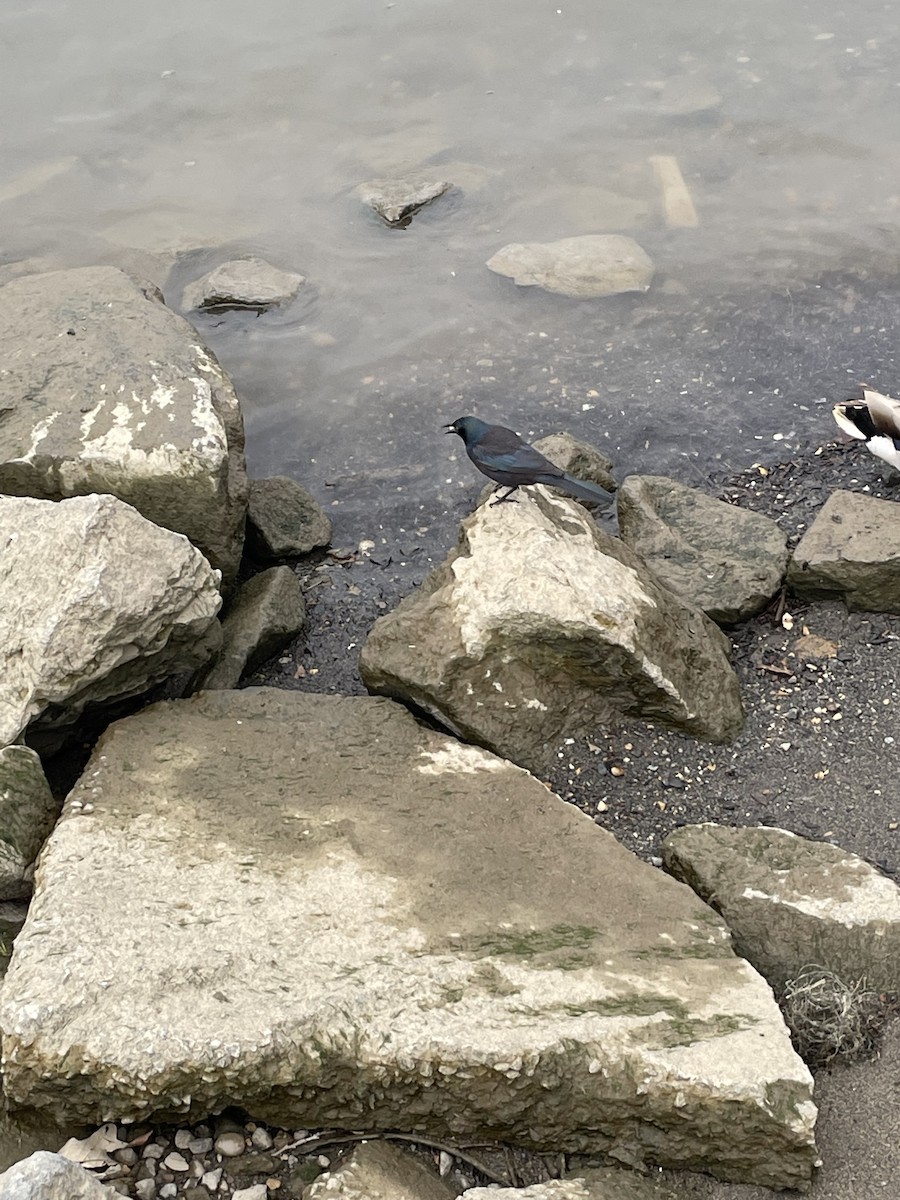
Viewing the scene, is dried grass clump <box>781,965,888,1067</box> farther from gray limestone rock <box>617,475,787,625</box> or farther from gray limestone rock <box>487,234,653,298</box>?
gray limestone rock <box>487,234,653,298</box>

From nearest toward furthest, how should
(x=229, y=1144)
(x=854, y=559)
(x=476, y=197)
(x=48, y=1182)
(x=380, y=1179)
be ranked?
1. (x=48, y=1182)
2. (x=380, y=1179)
3. (x=229, y=1144)
4. (x=854, y=559)
5. (x=476, y=197)

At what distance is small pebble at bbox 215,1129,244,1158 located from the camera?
310 cm

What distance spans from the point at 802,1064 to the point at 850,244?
6.85 meters

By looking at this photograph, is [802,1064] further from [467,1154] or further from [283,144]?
[283,144]

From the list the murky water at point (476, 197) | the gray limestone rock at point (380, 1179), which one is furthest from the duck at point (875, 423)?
the gray limestone rock at point (380, 1179)

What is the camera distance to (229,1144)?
122 inches

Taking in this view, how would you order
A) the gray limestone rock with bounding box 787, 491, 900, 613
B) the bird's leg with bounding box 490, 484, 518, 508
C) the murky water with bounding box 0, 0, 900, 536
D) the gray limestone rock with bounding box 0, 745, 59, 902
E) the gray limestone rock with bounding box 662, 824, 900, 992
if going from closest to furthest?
the gray limestone rock with bounding box 662, 824, 900, 992 → the gray limestone rock with bounding box 0, 745, 59, 902 → the bird's leg with bounding box 490, 484, 518, 508 → the gray limestone rock with bounding box 787, 491, 900, 613 → the murky water with bounding box 0, 0, 900, 536

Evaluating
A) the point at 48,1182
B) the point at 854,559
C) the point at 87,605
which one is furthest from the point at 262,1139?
the point at 854,559

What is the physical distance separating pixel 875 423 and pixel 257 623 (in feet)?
10.6

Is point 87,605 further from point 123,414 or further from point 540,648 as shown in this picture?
point 540,648

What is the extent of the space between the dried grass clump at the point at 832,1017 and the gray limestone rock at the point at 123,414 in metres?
2.94

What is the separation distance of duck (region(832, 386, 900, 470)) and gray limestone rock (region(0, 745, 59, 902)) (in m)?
4.24

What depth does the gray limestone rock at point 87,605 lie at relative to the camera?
405 cm

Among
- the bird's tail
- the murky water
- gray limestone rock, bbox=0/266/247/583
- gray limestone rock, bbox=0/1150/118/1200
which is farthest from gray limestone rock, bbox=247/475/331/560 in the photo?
gray limestone rock, bbox=0/1150/118/1200
